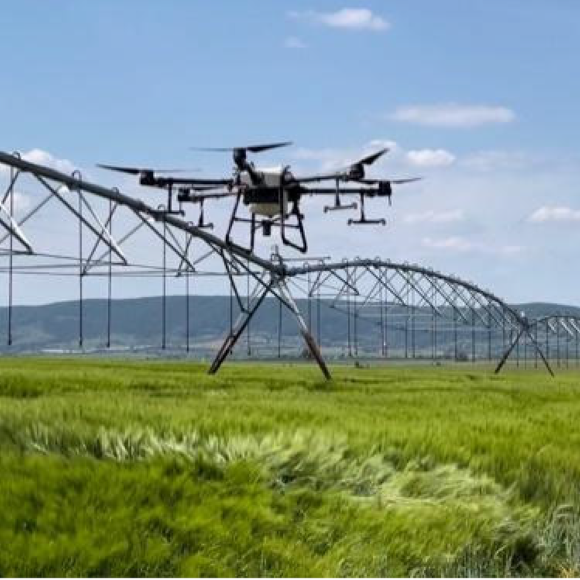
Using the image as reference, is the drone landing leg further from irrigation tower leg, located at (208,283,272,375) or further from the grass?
the grass

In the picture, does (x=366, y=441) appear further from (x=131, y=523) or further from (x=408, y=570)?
(x=131, y=523)

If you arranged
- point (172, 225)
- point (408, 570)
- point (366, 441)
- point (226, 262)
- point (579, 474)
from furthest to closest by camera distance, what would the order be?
point (226, 262) → point (172, 225) → point (579, 474) → point (366, 441) → point (408, 570)

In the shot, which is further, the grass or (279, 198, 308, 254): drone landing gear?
(279, 198, 308, 254): drone landing gear

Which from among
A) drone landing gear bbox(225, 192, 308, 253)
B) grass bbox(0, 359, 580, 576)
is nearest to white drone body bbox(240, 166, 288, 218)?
drone landing gear bbox(225, 192, 308, 253)

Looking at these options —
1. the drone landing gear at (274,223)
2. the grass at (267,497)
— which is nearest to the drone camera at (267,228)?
the drone landing gear at (274,223)

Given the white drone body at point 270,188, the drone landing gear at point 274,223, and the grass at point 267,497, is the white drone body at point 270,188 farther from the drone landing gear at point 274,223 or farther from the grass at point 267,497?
the grass at point 267,497

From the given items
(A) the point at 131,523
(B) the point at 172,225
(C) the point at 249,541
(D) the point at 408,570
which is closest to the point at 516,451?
(D) the point at 408,570
